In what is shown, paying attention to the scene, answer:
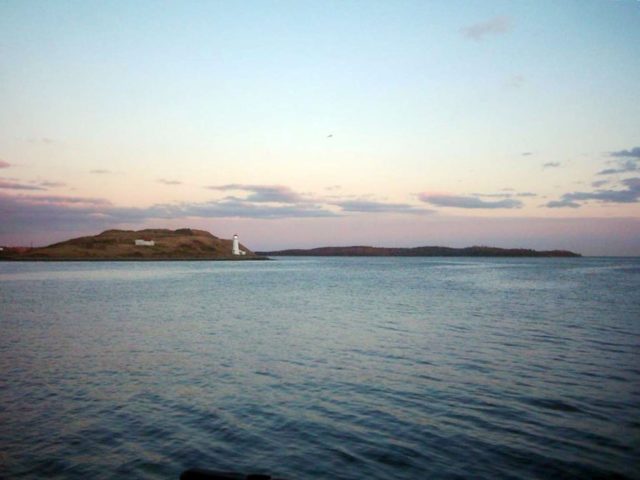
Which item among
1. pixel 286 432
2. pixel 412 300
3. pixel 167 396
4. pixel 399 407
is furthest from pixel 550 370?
pixel 412 300

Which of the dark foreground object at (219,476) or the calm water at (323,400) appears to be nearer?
the dark foreground object at (219,476)

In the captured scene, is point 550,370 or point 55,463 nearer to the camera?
point 55,463

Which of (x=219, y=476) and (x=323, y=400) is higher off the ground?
(x=219, y=476)

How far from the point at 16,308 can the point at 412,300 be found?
3766cm

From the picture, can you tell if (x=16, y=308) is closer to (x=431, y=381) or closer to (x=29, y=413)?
(x=29, y=413)

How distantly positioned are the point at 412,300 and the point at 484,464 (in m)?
42.6

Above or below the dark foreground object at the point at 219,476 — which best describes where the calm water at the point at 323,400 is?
→ below

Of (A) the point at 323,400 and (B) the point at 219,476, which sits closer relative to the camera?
(B) the point at 219,476

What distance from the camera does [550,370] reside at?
776 inches

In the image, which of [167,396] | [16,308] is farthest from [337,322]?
[16,308]

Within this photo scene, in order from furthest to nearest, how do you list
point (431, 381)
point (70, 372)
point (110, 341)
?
1. point (110, 341)
2. point (70, 372)
3. point (431, 381)

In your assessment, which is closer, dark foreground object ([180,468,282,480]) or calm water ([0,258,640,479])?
dark foreground object ([180,468,282,480])

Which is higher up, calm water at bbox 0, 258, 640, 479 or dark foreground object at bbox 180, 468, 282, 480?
dark foreground object at bbox 180, 468, 282, 480

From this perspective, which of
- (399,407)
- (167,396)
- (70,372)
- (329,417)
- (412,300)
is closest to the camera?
(329,417)
